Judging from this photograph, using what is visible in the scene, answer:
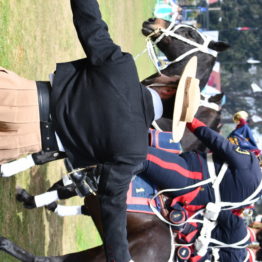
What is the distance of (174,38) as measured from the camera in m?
6.16

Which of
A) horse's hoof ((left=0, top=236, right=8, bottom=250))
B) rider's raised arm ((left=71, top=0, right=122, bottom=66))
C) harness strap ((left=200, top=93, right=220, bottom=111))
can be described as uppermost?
rider's raised arm ((left=71, top=0, right=122, bottom=66))

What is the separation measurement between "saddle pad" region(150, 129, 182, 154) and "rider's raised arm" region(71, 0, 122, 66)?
2.68 meters

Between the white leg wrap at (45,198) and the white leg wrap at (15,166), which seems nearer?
the white leg wrap at (15,166)

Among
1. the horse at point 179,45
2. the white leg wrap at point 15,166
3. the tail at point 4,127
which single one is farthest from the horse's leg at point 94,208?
the tail at point 4,127

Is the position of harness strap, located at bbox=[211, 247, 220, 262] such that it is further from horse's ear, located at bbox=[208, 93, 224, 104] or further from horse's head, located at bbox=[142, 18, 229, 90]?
horse's ear, located at bbox=[208, 93, 224, 104]

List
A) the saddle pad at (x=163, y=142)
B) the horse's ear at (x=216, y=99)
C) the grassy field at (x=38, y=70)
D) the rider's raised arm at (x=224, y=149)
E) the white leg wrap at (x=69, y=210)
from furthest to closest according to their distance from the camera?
the horse's ear at (x=216, y=99) → the white leg wrap at (x=69, y=210) → the saddle pad at (x=163, y=142) → the grassy field at (x=38, y=70) → the rider's raised arm at (x=224, y=149)

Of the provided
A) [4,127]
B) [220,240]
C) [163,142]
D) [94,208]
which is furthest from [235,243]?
[4,127]

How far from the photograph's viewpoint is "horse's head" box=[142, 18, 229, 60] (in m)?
6.16

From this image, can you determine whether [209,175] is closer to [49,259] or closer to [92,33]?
[49,259]

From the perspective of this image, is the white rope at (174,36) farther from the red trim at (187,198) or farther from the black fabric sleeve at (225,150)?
the red trim at (187,198)

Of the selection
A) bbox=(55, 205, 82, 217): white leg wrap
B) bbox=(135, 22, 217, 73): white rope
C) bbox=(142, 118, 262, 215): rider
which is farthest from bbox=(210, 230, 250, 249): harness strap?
bbox=(135, 22, 217, 73): white rope

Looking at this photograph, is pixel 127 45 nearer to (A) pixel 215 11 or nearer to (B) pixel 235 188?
(B) pixel 235 188

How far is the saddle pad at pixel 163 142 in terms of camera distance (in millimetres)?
5383

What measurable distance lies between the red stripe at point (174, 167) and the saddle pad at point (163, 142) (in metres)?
0.67
